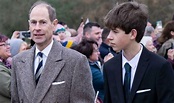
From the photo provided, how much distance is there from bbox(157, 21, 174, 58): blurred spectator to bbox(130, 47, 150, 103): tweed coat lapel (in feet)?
15.8

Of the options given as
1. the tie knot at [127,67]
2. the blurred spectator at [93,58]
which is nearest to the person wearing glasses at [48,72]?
the tie knot at [127,67]

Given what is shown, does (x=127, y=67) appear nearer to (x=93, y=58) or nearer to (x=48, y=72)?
(x=48, y=72)

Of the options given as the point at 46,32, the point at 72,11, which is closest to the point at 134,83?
the point at 46,32

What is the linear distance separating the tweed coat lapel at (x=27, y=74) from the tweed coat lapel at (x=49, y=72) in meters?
0.07

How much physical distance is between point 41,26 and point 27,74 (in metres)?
0.52

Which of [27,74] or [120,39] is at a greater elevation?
[120,39]

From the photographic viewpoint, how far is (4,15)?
25.6m

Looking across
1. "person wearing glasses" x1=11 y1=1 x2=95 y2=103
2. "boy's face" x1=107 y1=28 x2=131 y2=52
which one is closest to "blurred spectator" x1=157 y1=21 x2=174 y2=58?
"person wearing glasses" x1=11 y1=1 x2=95 y2=103

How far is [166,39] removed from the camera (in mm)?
9430

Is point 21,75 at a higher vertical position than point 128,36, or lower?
lower

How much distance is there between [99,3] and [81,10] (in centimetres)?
138

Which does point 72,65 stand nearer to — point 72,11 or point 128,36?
point 128,36

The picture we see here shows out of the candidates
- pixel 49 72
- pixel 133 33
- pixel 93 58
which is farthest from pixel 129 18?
pixel 93 58

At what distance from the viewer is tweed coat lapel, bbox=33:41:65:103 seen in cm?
477
